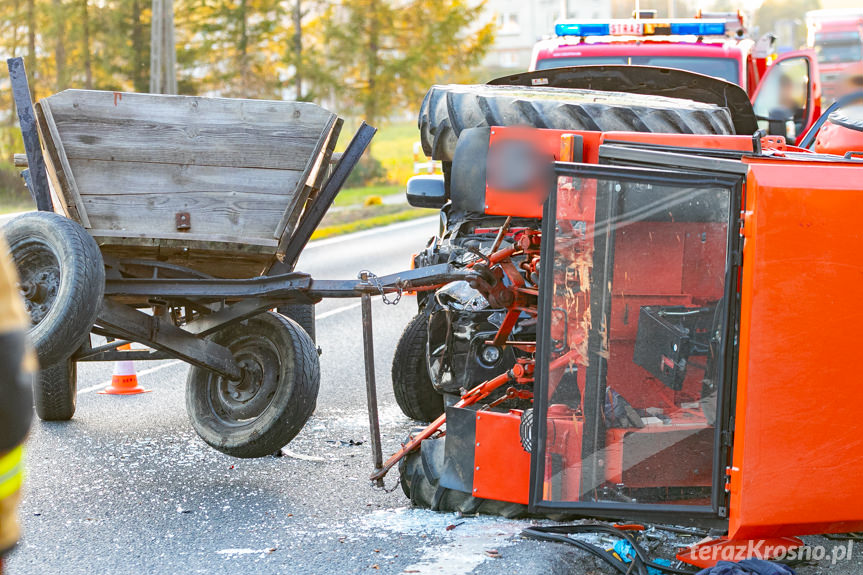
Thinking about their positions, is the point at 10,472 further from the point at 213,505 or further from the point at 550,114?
the point at 550,114

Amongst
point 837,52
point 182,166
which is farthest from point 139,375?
point 837,52

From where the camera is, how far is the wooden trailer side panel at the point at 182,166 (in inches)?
224

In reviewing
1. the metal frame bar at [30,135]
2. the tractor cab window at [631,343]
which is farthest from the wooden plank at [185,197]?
the tractor cab window at [631,343]

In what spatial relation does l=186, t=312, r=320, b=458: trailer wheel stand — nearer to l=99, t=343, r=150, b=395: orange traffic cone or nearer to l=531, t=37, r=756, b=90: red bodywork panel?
l=99, t=343, r=150, b=395: orange traffic cone

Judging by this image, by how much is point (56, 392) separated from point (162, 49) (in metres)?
11.7

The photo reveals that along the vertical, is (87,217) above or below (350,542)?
above

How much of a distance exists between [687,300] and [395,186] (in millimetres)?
24880

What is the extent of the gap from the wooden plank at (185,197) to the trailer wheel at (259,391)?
20.4 inches

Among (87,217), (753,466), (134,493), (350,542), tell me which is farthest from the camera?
(87,217)

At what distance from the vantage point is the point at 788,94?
9672 mm

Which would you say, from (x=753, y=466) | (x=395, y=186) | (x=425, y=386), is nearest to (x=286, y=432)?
(x=425, y=386)

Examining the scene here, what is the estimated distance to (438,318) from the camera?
545cm

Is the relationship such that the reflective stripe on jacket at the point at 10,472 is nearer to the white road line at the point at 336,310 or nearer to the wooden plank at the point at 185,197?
the wooden plank at the point at 185,197

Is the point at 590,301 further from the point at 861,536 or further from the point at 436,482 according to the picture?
the point at 861,536
